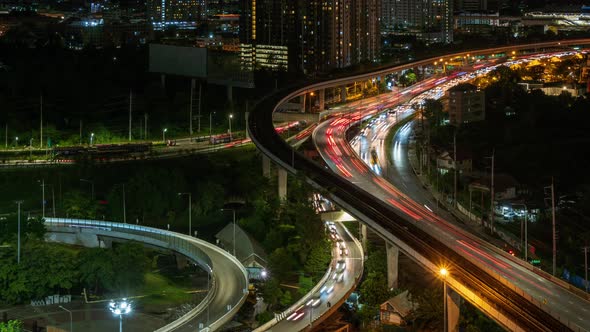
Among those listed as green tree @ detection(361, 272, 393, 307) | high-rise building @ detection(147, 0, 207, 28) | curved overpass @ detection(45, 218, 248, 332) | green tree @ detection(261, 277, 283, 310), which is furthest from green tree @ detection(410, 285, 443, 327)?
high-rise building @ detection(147, 0, 207, 28)

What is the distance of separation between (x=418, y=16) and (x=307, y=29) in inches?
1040

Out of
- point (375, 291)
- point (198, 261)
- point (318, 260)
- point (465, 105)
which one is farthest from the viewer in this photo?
point (465, 105)

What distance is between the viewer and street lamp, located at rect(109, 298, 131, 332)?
11246 millimetres

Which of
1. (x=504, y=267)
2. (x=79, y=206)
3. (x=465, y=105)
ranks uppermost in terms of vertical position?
(x=465, y=105)

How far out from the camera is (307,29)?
37500 millimetres

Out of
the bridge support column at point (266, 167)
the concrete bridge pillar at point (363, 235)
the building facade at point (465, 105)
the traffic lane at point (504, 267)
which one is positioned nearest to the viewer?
the traffic lane at point (504, 267)

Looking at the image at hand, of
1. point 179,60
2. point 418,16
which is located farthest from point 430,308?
point 418,16

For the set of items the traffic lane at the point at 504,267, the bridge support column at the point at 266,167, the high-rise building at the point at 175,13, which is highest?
the high-rise building at the point at 175,13

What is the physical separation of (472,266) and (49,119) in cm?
1700

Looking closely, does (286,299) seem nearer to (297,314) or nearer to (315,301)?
(315,301)

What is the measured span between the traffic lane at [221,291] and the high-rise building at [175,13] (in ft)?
157

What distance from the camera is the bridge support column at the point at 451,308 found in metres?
11.3

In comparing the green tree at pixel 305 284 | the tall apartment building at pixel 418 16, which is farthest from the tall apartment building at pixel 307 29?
the green tree at pixel 305 284

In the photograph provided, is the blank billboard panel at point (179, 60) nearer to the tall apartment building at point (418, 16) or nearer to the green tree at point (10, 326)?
the green tree at point (10, 326)
